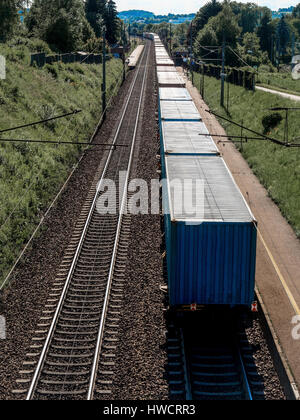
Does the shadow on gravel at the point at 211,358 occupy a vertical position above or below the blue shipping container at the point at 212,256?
below

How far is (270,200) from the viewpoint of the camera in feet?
83.9

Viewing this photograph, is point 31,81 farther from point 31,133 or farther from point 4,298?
point 4,298

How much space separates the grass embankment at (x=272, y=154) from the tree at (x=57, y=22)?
2600 centimetres

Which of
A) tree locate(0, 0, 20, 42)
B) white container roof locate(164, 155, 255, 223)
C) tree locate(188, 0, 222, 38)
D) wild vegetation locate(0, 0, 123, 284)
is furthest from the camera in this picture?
tree locate(188, 0, 222, 38)

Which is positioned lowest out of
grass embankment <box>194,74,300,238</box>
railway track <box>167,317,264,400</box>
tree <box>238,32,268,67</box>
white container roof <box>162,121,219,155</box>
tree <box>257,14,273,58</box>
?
railway track <box>167,317,264,400</box>

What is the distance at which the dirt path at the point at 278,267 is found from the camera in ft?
45.8

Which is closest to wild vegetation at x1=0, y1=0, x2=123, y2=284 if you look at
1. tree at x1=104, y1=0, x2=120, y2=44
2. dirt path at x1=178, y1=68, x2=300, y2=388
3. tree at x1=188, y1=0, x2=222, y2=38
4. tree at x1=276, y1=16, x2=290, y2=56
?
dirt path at x1=178, y1=68, x2=300, y2=388

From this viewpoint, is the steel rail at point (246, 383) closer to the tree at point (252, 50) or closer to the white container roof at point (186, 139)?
the white container roof at point (186, 139)

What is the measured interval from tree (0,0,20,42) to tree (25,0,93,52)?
18053 mm

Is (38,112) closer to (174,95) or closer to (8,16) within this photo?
(174,95)

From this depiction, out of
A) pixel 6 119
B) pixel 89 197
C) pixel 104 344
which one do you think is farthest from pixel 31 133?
pixel 104 344

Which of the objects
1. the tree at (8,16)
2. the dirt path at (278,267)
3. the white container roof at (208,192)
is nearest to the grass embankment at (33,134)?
the tree at (8,16)

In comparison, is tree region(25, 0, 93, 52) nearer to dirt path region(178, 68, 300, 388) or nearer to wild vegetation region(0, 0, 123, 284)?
wild vegetation region(0, 0, 123, 284)

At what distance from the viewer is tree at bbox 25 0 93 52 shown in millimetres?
64938
